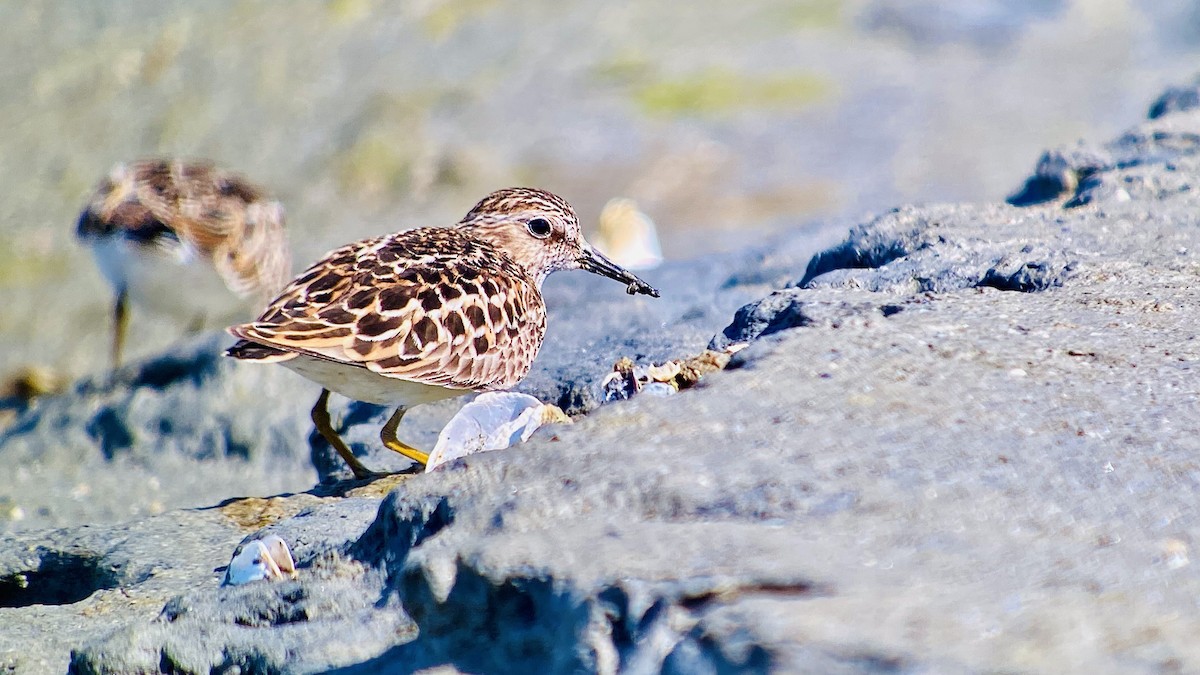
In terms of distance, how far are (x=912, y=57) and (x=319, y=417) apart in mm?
9988

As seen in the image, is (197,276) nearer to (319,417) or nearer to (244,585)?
(319,417)

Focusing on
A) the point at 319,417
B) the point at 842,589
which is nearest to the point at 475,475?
the point at 842,589

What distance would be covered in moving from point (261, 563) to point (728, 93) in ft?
34.8

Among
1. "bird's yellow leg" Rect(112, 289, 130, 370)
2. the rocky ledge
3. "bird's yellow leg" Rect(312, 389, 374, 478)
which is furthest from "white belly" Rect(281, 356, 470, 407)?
"bird's yellow leg" Rect(112, 289, 130, 370)

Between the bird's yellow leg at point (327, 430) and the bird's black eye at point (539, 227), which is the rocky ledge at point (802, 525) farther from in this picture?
the bird's black eye at point (539, 227)

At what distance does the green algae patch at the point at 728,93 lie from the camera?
13414 mm

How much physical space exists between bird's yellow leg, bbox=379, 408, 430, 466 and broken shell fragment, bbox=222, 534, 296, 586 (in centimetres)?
141

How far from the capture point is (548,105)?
44.2ft

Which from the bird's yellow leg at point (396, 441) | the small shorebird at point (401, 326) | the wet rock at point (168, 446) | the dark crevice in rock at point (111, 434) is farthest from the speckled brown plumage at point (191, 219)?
the bird's yellow leg at point (396, 441)

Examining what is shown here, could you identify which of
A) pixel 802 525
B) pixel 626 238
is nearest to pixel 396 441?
pixel 802 525

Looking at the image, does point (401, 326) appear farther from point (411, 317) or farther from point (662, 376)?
point (662, 376)

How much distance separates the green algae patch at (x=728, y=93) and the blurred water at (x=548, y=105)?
0.03 metres

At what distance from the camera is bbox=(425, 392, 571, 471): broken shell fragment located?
166 inches

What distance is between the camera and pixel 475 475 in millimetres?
3244
